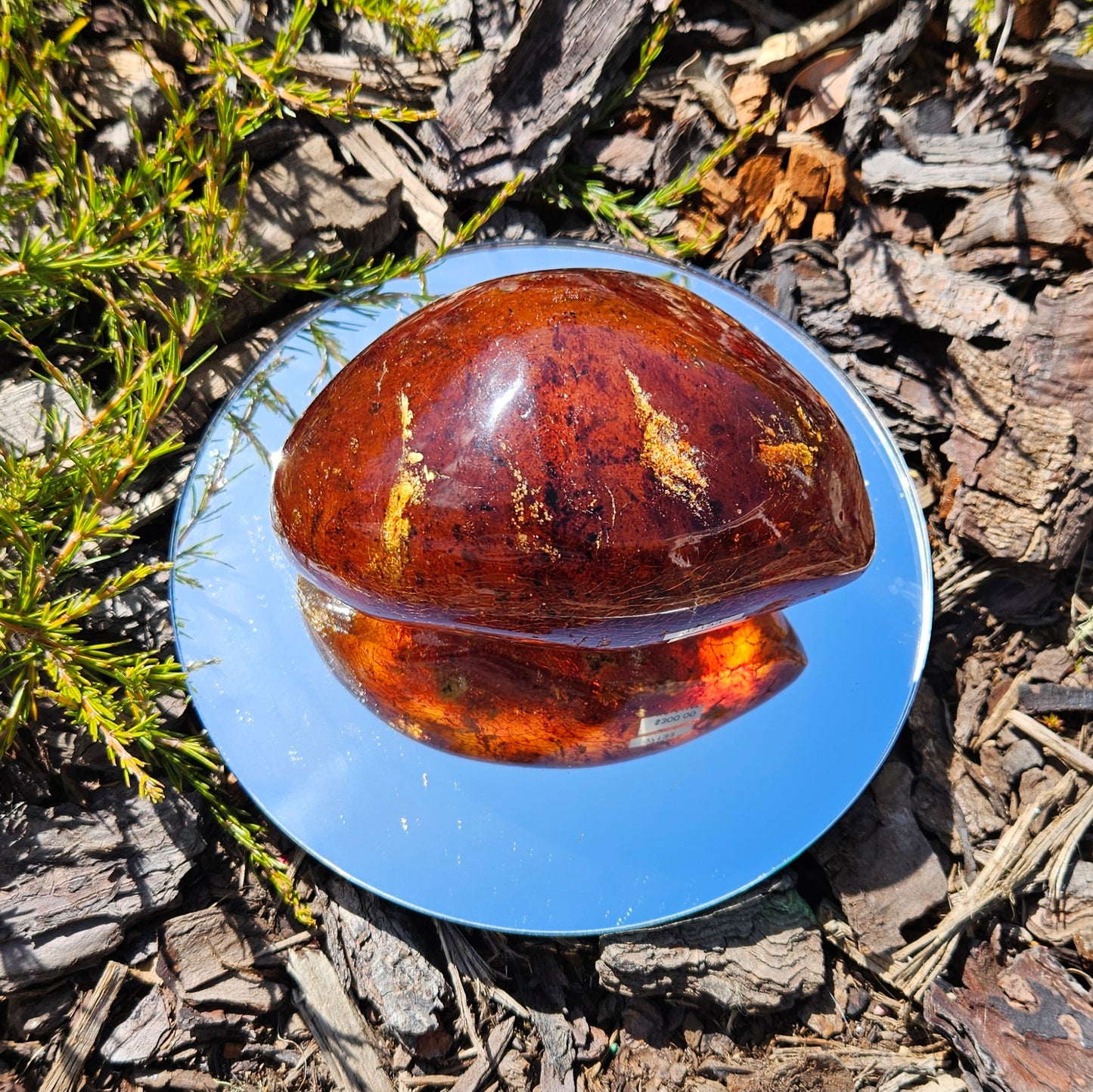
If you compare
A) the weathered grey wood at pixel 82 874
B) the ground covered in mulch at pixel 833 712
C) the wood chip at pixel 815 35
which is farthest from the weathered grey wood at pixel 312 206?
the weathered grey wood at pixel 82 874

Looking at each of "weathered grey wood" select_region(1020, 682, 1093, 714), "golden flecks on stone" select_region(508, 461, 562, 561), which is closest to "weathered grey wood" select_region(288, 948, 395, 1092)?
"golden flecks on stone" select_region(508, 461, 562, 561)

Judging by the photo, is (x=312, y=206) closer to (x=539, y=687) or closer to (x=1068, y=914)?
(x=539, y=687)

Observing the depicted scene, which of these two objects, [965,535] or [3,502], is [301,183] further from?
[965,535]

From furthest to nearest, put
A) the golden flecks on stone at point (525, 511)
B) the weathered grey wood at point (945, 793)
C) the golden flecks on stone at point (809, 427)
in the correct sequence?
the weathered grey wood at point (945, 793), the golden flecks on stone at point (809, 427), the golden flecks on stone at point (525, 511)

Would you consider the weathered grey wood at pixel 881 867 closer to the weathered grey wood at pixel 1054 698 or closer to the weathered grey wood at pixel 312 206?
the weathered grey wood at pixel 1054 698

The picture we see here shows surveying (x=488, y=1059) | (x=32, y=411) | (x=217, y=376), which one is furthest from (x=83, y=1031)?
(x=217, y=376)

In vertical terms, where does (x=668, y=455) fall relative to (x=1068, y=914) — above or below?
above
